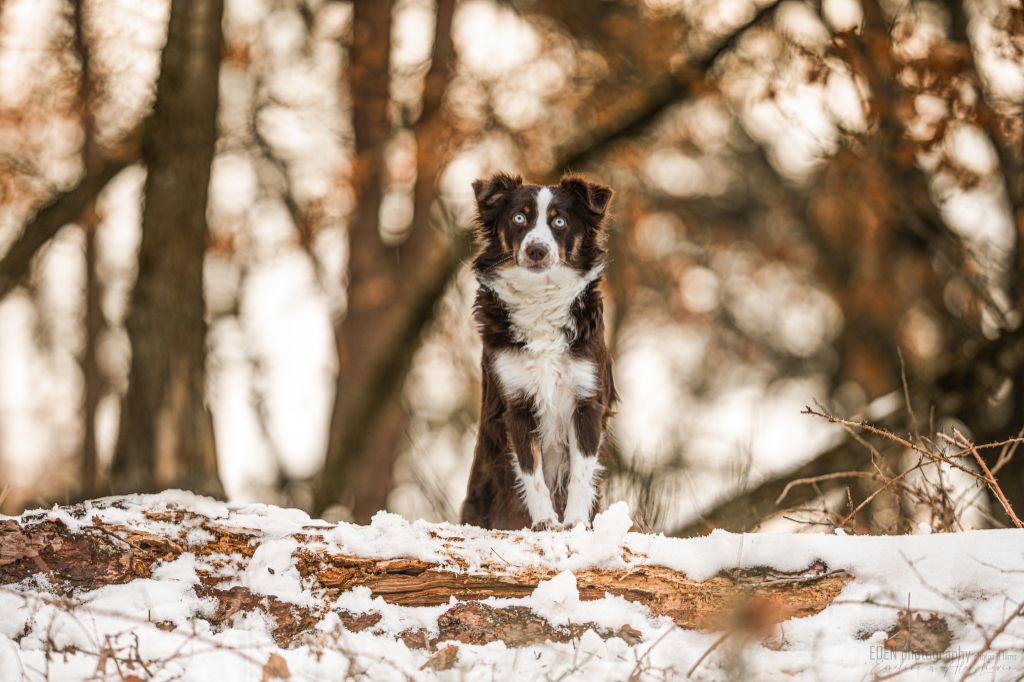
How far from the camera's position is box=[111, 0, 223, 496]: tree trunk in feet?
27.8

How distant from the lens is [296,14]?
14.9 metres

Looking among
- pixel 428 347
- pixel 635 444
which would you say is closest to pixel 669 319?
pixel 428 347

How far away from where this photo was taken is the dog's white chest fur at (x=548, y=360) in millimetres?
5910

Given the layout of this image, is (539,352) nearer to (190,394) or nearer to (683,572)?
(683,572)

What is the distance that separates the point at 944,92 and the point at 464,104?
18.2 ft

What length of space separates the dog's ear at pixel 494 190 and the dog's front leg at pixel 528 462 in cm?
121

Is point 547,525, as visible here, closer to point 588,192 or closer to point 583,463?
point 583,463

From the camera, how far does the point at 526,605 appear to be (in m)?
4.34

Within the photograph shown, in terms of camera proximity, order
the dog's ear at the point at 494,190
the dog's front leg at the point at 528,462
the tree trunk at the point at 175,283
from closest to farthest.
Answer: the dog's front leg at the point at 528,462
the dog's ear at the point at 494,190
the tree trunk at the point at 175,283

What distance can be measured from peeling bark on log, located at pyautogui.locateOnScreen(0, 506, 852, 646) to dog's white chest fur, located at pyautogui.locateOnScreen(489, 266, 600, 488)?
5.06ft

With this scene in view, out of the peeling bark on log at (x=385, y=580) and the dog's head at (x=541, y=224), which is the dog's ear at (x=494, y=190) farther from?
the peeling bark on log at (x=385, y=580)

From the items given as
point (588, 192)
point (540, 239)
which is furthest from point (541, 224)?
point (588, 192)

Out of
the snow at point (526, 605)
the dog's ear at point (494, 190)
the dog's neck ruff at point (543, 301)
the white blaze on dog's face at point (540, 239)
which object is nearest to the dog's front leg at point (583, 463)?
the dog's neck ruff at point (543, 301)

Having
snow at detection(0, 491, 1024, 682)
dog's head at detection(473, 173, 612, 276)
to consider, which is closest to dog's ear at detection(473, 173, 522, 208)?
dog's head at detection(473, 173, 612, 276)
